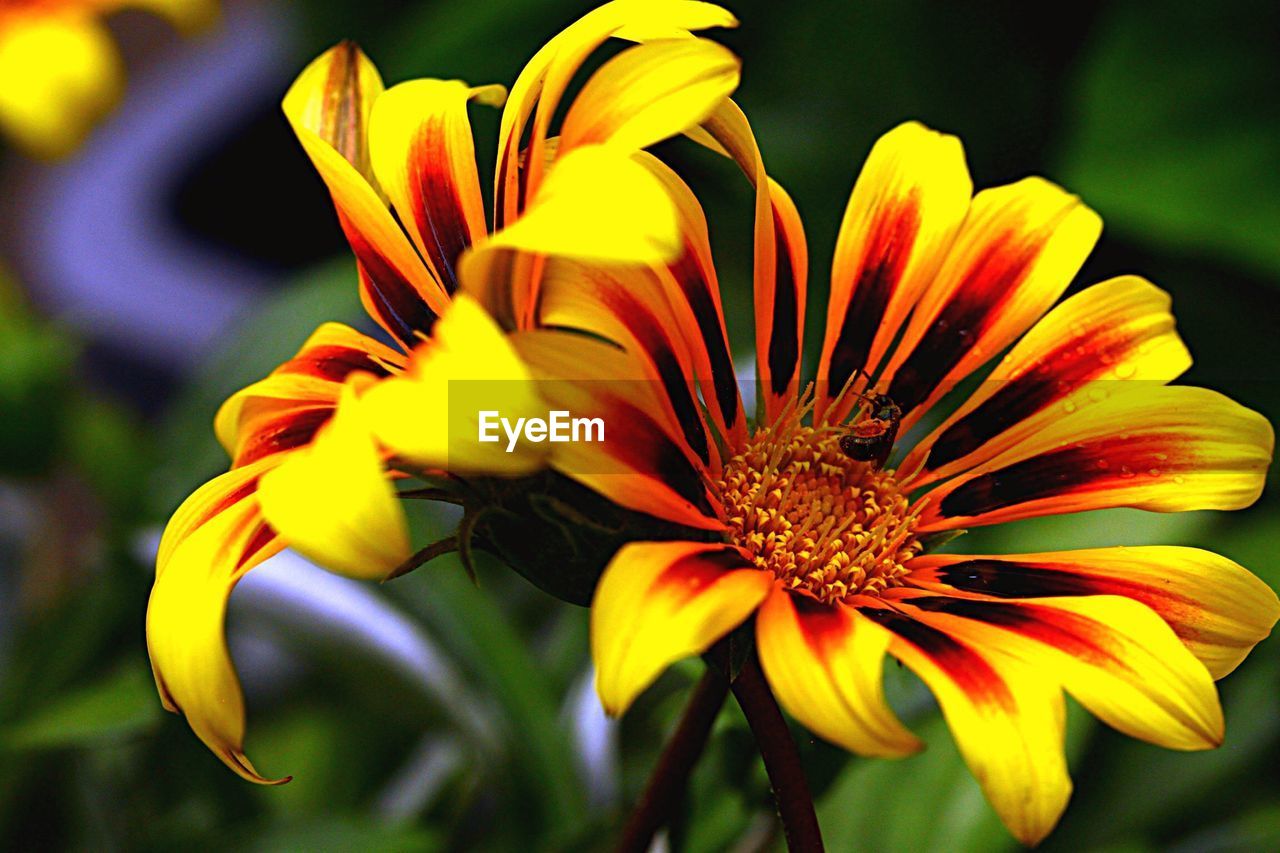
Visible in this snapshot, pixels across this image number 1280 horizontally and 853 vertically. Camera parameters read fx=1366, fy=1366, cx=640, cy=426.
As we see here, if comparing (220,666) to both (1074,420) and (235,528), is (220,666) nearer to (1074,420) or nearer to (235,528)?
(235,528)

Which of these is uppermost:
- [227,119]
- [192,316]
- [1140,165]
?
[1140,165]

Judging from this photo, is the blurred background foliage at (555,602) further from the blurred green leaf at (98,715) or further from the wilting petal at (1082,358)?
the wilting petal at (1082,358)

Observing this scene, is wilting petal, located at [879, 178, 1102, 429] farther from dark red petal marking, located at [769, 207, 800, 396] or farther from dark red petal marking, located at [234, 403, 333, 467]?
dark red petal marking, located at [234, 403, 333, 467]

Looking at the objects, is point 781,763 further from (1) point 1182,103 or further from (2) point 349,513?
(1) point 1182,103

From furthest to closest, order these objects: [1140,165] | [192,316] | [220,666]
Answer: [192,316]
[1140,165]
[220,666]

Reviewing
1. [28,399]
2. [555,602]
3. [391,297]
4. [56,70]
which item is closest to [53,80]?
[56,70]

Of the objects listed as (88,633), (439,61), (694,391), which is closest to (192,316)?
(439,61)

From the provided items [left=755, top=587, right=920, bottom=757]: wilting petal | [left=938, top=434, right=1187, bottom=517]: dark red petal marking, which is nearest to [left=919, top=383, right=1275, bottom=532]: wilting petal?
[left=938, top=434, right=1187, bottom=517]: dark red petal marking

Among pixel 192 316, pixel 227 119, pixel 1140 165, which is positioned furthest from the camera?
pixel 227 119
